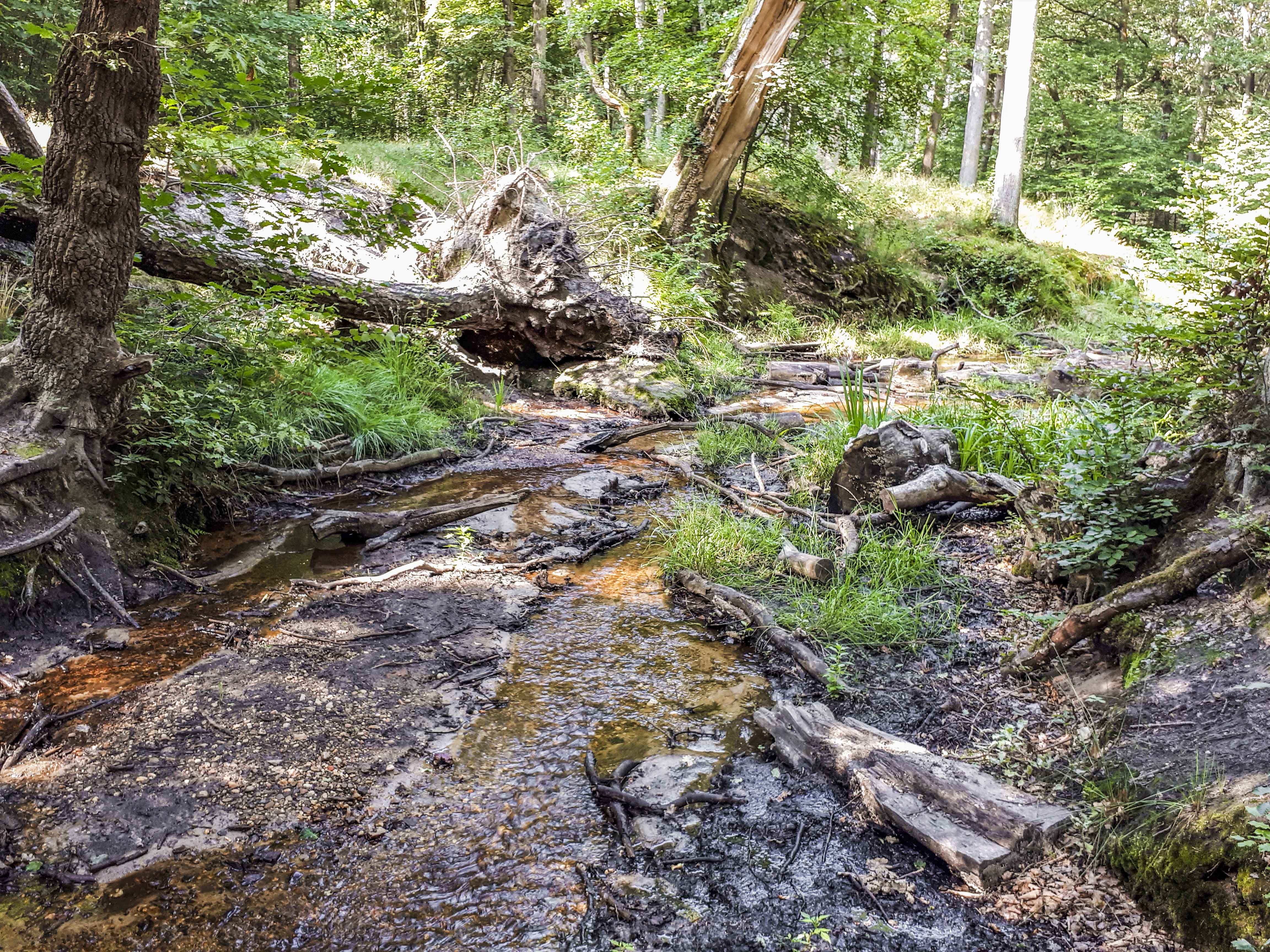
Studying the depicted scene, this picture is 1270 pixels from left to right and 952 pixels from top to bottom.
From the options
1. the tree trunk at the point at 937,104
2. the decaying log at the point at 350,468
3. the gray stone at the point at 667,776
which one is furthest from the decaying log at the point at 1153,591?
the tree trunk at the point at 937,104

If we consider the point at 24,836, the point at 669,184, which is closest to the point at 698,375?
the point at 669,184

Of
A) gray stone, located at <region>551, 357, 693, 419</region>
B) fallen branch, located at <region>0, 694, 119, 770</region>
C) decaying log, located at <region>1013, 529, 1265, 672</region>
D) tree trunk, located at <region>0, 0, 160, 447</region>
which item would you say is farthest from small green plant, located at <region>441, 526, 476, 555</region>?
gray stone, located at <region>551, 357, 693, 419</region>

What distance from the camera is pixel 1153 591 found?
285 cm

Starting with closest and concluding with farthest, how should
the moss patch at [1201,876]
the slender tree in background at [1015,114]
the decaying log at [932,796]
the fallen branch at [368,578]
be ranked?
1. the moss patch at [1201,876]
2. the decaying log at [932,796]
3. the fallen branch at [368,578]
4. the slender tree in background at [1015,114]

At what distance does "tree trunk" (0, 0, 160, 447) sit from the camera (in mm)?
3232

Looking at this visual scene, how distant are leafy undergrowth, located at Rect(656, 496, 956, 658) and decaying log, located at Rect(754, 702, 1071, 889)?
78 centimetres

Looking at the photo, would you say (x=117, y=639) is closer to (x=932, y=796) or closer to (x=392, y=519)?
Answer: (x=392, y=519)

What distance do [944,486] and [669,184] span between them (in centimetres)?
859

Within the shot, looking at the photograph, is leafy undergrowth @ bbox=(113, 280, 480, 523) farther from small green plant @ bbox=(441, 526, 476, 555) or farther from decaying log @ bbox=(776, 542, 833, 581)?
decaying log @ bbox=(776, 542, 833, 581)

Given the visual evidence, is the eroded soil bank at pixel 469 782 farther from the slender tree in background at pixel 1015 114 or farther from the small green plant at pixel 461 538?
the slender tree in background at pixel 1015 114

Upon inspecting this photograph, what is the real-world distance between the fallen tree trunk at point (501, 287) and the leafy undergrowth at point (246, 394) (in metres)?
0.52

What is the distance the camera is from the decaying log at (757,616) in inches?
135

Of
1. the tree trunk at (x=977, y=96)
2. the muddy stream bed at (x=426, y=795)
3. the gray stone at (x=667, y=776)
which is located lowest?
the gray stone at (x=667, y=776)

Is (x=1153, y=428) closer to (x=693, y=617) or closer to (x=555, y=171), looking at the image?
(x=693, y=617)
